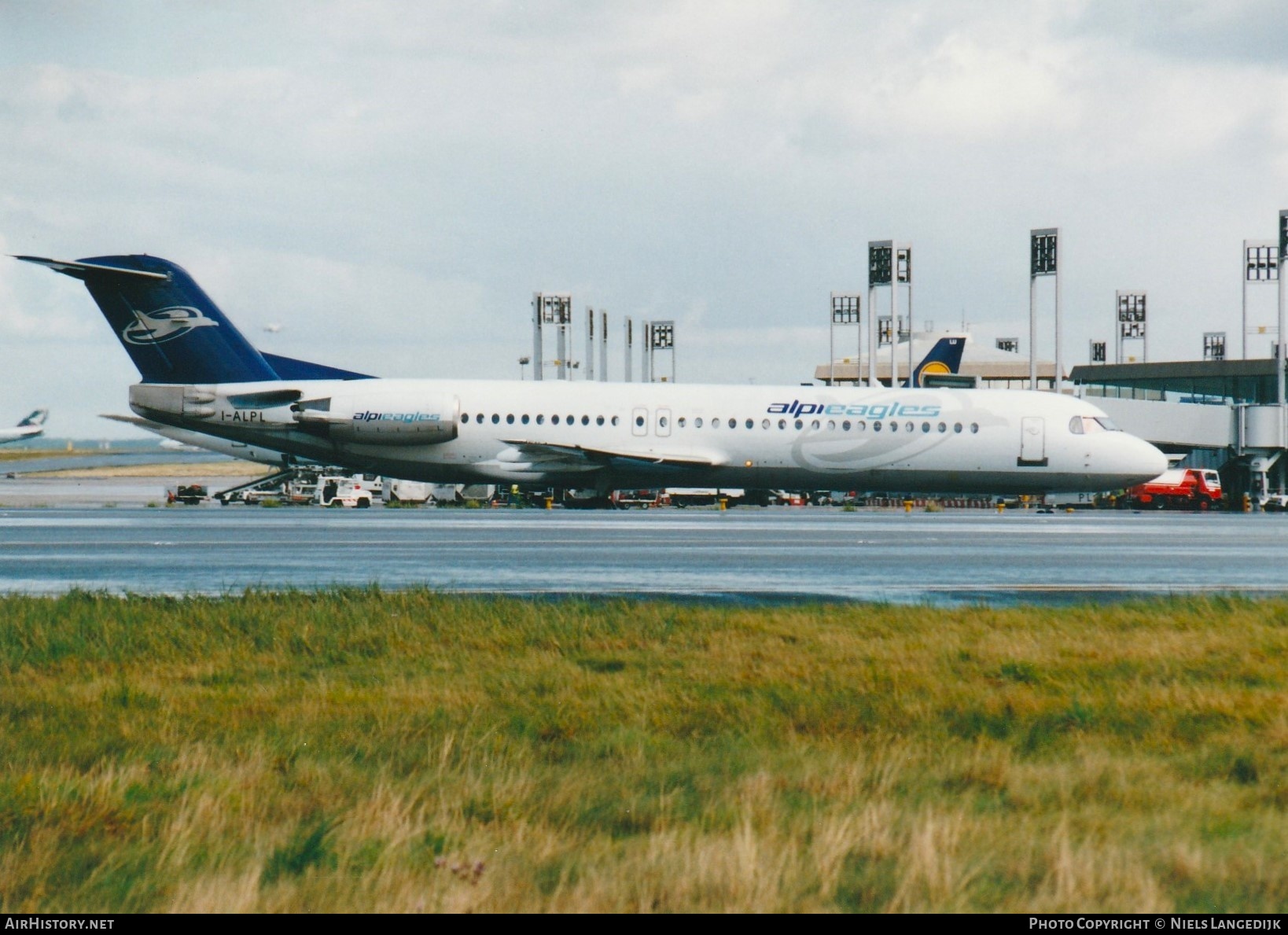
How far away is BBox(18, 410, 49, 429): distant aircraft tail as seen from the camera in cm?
14184

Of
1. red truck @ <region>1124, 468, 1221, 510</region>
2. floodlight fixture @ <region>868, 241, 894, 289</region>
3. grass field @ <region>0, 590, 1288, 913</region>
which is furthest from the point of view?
floodlight fixture @ <region>868, 241, 894, 289</region>

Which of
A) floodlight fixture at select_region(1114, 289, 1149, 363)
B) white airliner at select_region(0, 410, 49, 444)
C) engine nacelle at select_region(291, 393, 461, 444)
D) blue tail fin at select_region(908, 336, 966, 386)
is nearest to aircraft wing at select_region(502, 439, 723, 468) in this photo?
engine nacelle at select_region(291, 393, 461, 444)

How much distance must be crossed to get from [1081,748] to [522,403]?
31.5m

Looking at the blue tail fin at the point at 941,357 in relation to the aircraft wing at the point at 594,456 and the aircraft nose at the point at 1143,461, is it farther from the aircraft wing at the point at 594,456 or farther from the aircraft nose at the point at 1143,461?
the aircraft wing at the point at 594,456

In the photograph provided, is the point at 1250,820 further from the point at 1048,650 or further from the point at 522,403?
the point at 522,403

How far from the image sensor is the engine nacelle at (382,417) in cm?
3669

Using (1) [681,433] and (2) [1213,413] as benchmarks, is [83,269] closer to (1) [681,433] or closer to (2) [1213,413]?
(1) [681,433]

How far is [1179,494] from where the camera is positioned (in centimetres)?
5294

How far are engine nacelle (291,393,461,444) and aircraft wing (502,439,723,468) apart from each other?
2.08 meters

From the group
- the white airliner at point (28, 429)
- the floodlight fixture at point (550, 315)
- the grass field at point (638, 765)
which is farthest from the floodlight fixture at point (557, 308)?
the white airliner at point (28, 429)

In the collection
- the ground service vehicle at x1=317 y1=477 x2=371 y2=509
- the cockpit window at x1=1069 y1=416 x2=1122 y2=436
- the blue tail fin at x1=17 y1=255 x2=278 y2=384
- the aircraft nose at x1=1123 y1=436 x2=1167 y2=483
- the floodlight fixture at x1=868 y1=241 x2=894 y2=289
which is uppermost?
the floodlight fixture at x1=868 y1=241 x2=894 y2=289

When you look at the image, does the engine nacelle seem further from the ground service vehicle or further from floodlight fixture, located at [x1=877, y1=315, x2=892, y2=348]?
floodlight fixture, located at [x1=877, y1=315, x2=892, y2=348]

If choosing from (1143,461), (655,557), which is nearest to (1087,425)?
(1143,461)
